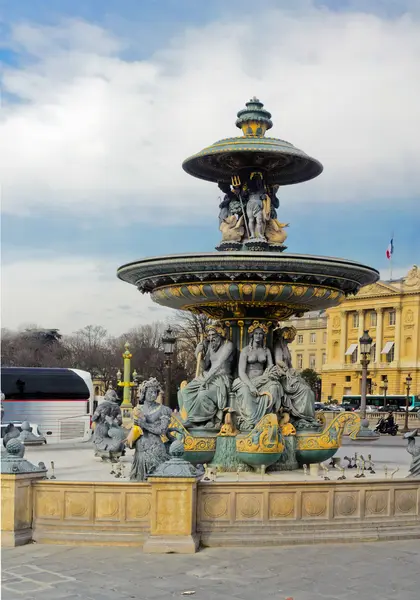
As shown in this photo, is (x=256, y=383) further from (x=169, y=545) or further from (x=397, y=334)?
(x=397, y=334)

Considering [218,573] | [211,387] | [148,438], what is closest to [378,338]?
[211,387]

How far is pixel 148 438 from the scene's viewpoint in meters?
10.4

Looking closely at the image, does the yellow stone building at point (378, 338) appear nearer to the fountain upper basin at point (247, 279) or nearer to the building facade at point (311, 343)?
the building facade at point (311, 343)

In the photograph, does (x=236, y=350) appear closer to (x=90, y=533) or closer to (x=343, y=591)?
(x=90, y=533)

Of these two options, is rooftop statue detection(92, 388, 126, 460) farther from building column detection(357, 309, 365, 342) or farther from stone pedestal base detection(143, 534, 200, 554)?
building column detection(357, 309, 365, 342)

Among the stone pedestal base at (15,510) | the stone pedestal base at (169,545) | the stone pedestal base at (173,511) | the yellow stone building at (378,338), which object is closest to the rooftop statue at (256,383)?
the stone pedestal base at (173,511)

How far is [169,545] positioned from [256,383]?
15.5 feet

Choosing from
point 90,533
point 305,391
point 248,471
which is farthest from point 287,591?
point 305,391

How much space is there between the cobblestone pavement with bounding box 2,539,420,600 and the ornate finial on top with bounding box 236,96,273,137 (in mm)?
7749

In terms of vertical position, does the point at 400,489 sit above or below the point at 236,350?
below

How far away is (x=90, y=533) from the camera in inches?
368

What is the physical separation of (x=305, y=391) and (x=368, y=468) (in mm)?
1928

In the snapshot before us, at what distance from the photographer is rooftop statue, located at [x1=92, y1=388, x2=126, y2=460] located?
49.5 feet

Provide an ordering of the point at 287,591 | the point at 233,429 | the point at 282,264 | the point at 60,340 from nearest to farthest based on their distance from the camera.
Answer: the point at 287,591
the point at 282,264
the point at 233,429
the point at 60,340
